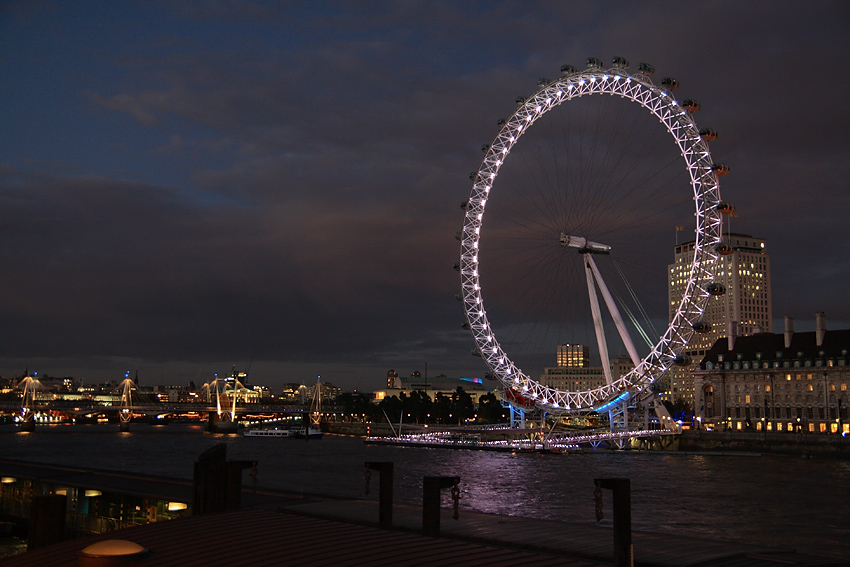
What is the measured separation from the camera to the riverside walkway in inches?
592

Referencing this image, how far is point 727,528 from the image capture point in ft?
125

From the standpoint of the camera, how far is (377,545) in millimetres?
16047

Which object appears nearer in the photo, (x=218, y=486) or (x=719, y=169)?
(x=218, y=486)

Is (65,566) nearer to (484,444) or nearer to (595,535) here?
(595,535)

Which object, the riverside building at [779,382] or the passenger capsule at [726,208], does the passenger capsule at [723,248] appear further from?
the riverside building at [779,382]

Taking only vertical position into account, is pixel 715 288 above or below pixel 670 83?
below

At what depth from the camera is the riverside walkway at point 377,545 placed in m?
15.0

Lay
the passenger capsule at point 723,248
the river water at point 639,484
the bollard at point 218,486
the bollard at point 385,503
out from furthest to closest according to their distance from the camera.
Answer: the passenger capsule at point 723,248, the river water at point 639,484, the bollard at point 218,486, the bollard at point 385,503

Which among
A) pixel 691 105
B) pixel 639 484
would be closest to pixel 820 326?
pixel 691 105

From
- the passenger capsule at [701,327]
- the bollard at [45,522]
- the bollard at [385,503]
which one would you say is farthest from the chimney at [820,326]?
the bollard at [45,522]

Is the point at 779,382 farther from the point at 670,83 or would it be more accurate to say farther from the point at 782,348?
the point at 670,83

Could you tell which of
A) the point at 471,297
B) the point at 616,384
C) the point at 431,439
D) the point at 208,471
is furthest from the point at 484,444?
the point at 208,471

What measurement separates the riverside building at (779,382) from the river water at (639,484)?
1964cm

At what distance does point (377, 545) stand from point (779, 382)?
361 feet
